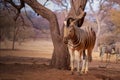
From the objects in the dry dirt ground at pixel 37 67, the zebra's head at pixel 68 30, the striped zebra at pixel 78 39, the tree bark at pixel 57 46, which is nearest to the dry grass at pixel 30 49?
the dry dirt ground at pixel 37 67

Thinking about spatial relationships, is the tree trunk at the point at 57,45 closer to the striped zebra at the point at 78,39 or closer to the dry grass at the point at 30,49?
the striped zebra at the point at 78,39

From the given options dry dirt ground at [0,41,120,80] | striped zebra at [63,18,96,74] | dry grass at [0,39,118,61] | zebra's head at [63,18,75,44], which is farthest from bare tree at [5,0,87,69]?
dry grass at [0,39,118,61]

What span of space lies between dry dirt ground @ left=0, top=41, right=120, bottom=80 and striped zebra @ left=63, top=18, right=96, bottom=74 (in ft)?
1.05

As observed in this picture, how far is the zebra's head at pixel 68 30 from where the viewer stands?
4.45 meters

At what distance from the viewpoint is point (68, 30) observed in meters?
4.45

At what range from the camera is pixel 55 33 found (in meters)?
5.80

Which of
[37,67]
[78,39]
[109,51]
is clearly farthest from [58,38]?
[109,51]

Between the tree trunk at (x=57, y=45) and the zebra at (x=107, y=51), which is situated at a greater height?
the tree trunk at (x=57, y=45)

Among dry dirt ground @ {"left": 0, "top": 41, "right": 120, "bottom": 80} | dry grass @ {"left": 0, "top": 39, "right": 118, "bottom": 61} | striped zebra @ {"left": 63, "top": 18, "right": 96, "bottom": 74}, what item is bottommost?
dry dirt ground @ {"left": 0, "top": 41, "right": 120, "bottom": 80}

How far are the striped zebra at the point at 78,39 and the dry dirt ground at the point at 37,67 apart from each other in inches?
12.6

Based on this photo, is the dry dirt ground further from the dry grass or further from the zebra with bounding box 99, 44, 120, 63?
the zebra with bounding box 99, 44, 120, 63

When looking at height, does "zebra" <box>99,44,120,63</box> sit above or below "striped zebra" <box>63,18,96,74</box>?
below

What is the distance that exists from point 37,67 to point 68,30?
1615 millimetres

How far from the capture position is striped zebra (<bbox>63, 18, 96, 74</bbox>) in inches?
177
